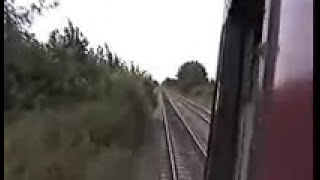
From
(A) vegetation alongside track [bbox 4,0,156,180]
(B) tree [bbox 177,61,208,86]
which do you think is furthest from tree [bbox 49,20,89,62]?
A: (B) tree [bbox 177,61,208,86]

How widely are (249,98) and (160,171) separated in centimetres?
963

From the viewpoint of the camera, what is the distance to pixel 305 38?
1058mm

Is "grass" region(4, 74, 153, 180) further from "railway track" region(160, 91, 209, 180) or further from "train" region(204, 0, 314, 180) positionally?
"train" region(204, 0, 314, 180)

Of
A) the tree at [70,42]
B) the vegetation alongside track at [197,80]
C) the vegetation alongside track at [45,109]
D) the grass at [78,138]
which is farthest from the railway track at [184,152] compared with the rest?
the tree at [70,42]

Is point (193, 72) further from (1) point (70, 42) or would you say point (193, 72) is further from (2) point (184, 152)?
(1) point (70, 42)

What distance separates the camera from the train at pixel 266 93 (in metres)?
1.00

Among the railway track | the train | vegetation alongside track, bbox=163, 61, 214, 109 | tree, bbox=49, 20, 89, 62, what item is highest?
vegetation alongside track, bbox=163, 61, 214, 109

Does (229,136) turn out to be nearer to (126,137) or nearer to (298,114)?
(298,114)

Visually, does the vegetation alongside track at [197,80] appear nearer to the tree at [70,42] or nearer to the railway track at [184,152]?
the railway track at [184,152]

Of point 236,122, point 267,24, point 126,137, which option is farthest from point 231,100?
point 126,137

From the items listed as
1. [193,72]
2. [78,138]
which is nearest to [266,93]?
[78,138]

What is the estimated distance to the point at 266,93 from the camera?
135 centimetres

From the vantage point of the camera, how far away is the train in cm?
100

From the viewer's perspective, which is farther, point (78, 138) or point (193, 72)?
point (193, 72)
